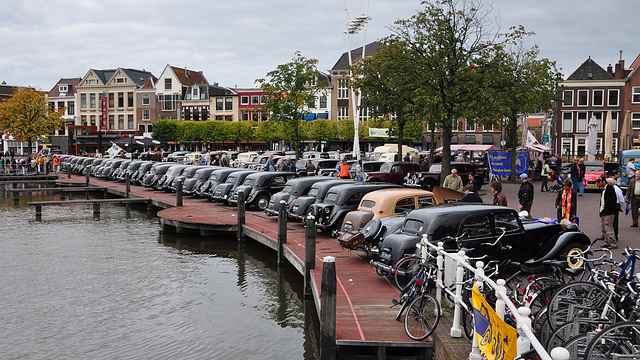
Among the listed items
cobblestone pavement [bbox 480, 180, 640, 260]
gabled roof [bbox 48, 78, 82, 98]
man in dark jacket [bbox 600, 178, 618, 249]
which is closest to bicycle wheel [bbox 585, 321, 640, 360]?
cobblestone pavement [bbox 480, 180, 640, 260]

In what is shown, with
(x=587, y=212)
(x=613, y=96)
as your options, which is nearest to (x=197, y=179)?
(x=587, y=212)

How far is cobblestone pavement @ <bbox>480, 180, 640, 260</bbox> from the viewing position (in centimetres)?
1624

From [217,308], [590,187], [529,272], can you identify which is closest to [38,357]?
[217,308]

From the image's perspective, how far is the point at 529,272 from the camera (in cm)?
835

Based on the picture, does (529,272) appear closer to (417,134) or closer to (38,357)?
(38,357)

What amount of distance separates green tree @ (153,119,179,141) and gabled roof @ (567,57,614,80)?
4904 centimetres

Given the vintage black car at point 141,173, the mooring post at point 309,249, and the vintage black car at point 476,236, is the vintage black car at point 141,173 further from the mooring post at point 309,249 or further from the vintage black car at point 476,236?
the vintage black car at point 476,236

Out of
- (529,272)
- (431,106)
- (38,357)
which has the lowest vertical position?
(38,357)

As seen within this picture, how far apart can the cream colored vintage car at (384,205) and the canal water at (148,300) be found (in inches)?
85.3

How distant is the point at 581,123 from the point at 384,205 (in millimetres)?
53876

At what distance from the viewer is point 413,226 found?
11523 mm

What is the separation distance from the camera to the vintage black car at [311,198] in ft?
62.0

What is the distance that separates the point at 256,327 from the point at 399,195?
19.1 feet

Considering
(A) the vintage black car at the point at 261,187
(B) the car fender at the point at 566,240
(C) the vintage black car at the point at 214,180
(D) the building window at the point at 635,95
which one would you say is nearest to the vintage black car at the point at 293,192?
(A) the vintage black car at the point at 261,187
